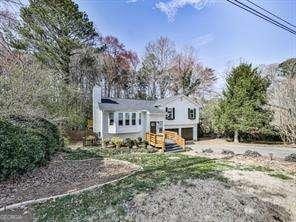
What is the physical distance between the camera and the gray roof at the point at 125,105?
2433cm

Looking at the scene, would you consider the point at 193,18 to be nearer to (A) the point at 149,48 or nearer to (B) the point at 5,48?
(B) the point at 5,48

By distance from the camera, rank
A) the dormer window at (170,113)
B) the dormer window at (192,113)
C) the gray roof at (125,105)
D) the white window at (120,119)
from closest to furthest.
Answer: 1. the gray roof at (125,105)
2. the white window at (120,119)
3. the dormer window at (170,113)
4. the dormer window at (192,113)

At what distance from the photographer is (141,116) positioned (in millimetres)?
26344

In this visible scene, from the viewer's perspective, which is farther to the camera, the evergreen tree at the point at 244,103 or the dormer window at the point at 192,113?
the dormer window at the point at 192,113

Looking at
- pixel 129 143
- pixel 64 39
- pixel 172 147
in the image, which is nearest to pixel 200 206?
pixel 129 143

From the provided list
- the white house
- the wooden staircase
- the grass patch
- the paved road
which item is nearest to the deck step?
the wooden staircase

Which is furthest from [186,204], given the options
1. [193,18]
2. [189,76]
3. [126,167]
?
[189,76]

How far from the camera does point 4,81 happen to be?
14141 mm

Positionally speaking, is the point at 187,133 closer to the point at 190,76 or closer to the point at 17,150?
the point at 190,76

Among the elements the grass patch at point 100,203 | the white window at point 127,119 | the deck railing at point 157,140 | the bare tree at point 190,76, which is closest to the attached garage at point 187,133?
the bare tree at point 190,76

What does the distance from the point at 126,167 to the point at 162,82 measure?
86.1ft

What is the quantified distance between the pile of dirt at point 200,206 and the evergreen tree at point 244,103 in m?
20.6

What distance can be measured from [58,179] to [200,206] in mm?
5278

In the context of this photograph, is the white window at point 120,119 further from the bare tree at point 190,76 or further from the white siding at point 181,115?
the bare tree at point 190,76
